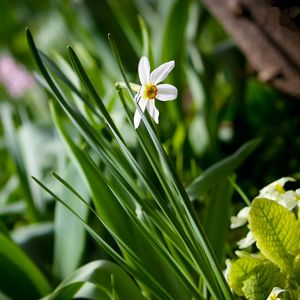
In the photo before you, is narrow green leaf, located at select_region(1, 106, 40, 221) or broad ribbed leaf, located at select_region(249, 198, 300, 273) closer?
broad ribbed leaf, located at select_region(249, 198, 300, 273)

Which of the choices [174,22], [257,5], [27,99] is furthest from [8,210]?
[27,99]

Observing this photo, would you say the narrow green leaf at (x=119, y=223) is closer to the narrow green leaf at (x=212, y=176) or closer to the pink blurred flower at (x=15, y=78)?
the narrow green leaf at (x=212, y=176)

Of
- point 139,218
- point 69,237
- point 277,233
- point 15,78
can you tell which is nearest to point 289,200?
point 277,233

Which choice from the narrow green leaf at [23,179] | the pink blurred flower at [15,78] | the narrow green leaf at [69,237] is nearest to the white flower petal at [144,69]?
the narrow green leaf at [69,237]

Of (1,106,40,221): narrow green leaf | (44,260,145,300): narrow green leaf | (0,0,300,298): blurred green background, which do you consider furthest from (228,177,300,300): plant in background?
(1,106,40,221): narrow green leaf

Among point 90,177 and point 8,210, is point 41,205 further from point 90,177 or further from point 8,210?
point 90,177

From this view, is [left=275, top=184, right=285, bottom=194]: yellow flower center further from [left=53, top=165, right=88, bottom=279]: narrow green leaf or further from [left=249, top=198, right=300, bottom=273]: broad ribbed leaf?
[left=53, top=165, right=88, bottom=279]: narrow green leaf

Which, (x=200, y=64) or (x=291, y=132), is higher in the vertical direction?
(x=200, y=64)
